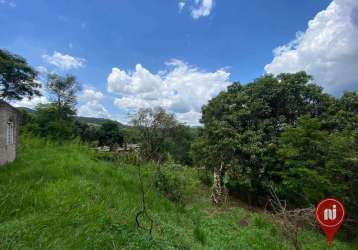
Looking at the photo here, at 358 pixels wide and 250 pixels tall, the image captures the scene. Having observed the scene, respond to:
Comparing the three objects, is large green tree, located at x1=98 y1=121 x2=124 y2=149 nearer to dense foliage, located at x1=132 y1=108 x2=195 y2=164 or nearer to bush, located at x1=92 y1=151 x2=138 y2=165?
dense foliage, located at x1=132 y1=108 x2=195 y2=164

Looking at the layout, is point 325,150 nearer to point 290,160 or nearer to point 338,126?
point 290,160

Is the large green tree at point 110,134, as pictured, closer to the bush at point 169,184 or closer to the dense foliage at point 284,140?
the dense foliage at point 284,140

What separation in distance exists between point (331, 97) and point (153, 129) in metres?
15.7

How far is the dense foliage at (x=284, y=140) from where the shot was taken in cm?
760

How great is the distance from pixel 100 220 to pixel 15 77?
21.4 meters

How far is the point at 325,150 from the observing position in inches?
304

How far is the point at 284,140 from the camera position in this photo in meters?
8.60

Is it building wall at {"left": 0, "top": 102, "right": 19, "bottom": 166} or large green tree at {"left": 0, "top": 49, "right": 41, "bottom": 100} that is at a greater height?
large green tree at {"left": 0, "top": 49, "right": 41, "bottom": 100}

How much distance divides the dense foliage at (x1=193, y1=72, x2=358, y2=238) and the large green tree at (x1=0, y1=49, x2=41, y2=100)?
1694cm

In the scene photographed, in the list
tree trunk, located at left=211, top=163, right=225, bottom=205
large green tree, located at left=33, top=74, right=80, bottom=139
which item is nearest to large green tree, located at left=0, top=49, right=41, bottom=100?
large green tree, located at left=33, top=74, right=80, bottom=139

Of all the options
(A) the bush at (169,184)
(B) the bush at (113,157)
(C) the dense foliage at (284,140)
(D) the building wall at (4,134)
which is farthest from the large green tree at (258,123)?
(D) the building wall at (4,134)

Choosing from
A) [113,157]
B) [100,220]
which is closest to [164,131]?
[113,157]

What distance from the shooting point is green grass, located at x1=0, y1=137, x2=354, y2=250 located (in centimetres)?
320

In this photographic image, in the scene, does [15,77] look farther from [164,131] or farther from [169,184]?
A: [169,184]
